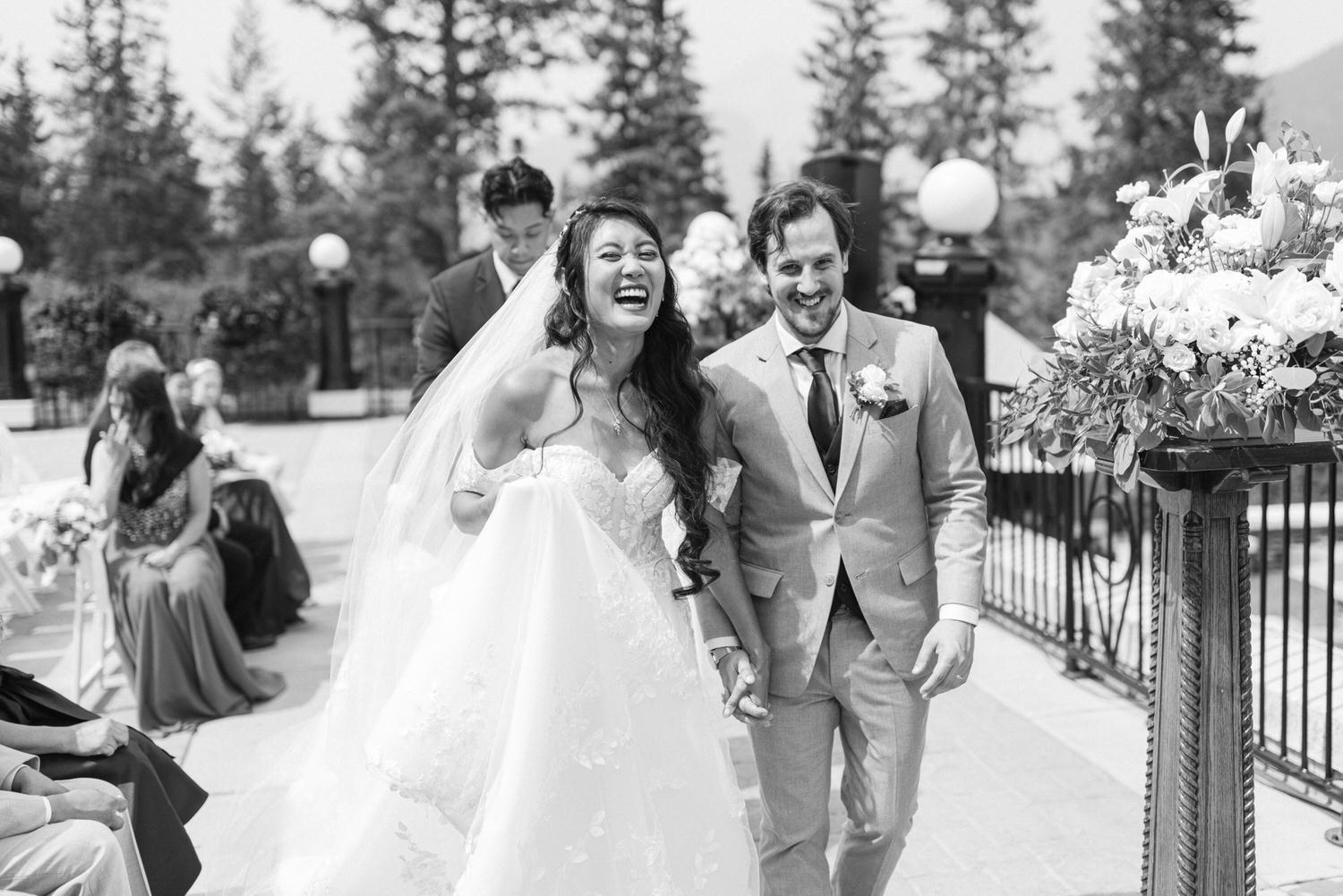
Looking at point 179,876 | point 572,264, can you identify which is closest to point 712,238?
point 572,264

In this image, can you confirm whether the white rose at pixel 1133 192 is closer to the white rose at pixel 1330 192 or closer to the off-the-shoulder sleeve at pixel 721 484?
the white rose at pixel 1330 192

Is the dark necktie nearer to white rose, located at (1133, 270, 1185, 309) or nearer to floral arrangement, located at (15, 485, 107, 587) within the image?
white rose, located at (1133, 270, 1185, 309)

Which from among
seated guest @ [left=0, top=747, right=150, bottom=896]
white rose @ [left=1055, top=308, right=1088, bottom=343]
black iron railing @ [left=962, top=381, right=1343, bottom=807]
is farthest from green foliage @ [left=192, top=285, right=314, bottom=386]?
white rose @ [left=1055, top=308, right=1088, bottom=343]

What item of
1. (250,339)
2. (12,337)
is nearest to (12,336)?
(12,337)

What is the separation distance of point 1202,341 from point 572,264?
4.94ft

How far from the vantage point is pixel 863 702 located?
2867mm

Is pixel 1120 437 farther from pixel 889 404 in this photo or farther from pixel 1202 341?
pixel 889 404

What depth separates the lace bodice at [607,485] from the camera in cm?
287

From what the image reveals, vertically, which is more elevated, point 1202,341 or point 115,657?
point 1202,341

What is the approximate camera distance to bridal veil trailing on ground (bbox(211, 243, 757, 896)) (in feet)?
8.95

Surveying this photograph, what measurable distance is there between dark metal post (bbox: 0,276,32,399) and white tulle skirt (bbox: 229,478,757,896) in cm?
1747

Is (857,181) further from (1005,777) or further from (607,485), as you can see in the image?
(607,485)

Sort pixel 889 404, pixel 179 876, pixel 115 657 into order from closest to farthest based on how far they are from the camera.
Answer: pixel 889 404
pixel 179 876
pixel 115 657

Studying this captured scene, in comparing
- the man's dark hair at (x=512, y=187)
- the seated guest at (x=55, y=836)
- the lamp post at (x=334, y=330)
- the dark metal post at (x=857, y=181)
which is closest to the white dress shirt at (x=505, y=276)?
the man's dark hair at (x=512, y=187)
